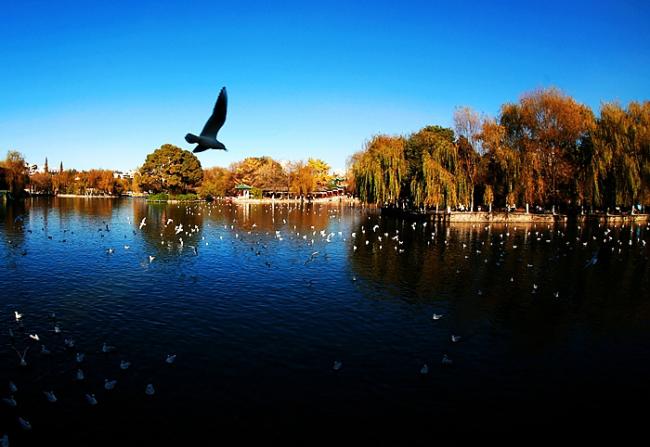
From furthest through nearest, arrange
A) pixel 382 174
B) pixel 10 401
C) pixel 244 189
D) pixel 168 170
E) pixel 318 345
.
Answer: pixel 244 189
pixel 168 170
pixel 382 174
pixel 318 345
pixel 10 401

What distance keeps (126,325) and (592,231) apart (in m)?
35.9

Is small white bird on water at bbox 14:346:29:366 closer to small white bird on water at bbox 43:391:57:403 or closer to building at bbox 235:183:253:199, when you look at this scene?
small white bird on water at bbox 43:391:57:403

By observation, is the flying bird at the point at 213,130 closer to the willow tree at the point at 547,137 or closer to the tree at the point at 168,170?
the willow tree at the point at 547,137

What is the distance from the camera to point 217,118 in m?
6.21

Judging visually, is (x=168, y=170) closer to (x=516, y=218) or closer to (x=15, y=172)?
(x=15, y=172)

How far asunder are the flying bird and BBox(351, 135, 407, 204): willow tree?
42732mm

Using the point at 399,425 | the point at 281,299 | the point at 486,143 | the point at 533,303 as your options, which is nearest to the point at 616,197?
the point at 486,143

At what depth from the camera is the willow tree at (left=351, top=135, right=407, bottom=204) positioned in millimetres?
48344

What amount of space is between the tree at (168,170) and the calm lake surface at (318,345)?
218ft

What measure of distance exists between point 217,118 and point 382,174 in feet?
143

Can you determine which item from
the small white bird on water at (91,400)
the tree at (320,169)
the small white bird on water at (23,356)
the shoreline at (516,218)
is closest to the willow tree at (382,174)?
the shoreline at (516,218)

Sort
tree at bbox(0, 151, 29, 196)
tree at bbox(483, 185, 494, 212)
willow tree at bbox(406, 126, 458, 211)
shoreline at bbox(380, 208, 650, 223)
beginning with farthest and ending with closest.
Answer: tree at bbox(0, 151, 29, 196) → shoreline at bbox(380, 208, 650, 223) → tree at bbox(483, 185, 494, 212) → willow tree at bbox(406, 126, 458, 211)

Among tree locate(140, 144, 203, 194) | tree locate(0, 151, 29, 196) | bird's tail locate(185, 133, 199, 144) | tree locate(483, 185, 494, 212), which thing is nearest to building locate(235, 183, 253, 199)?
tree locate(140, 144, 203, 194)

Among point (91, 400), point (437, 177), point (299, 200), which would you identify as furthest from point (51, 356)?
point (299, 200)
